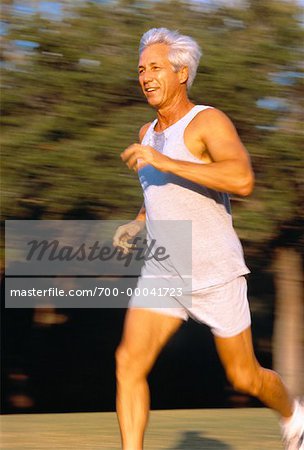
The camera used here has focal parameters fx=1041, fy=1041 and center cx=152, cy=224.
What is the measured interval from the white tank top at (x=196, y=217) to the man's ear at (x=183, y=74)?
194 millimetres

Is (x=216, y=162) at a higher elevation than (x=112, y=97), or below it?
higher

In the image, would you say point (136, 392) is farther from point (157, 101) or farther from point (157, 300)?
point (157, 101)

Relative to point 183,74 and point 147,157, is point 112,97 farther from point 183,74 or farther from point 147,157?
point 147,157

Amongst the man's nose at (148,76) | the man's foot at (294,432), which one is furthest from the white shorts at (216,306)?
the man's nose at (148,76)

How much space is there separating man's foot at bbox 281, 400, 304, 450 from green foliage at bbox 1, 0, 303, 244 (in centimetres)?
613

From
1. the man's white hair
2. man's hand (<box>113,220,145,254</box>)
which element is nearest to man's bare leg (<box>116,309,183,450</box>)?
man's hand (<box>113,220,145,254</box>)

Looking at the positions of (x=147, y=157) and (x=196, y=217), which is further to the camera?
(x=196, y=217)

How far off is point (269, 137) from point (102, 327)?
5576mm

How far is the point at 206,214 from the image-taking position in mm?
4570

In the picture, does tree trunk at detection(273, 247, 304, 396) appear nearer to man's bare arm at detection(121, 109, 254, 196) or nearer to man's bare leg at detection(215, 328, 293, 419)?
man's bare leg at detection(215, 328, 293, 419)

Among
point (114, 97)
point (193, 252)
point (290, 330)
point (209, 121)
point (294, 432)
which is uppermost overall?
point (209, 121)

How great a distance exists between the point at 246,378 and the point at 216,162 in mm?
1009

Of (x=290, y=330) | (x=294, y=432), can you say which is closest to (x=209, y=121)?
(x=294, y=432)

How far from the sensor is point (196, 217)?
15.0 ft
